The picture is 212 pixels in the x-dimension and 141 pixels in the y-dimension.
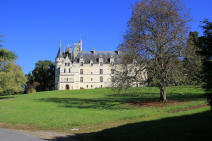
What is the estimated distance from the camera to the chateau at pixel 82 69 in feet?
238

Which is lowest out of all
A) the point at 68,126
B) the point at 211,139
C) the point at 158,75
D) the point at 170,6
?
the point at 68,126

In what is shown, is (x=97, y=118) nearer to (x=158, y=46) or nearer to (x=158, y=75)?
(x=158, y=75)

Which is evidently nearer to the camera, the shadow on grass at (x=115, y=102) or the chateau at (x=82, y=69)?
the shadow on grass at (x=115, y=102)

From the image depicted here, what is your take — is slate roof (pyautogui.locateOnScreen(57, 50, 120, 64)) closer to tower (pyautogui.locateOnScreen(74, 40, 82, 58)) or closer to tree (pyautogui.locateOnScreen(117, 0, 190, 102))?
tower (pyautogui.locateOnScreen(74, 40, 82, 58))

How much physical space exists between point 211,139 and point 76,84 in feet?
221

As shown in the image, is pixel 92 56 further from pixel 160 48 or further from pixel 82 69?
pixel 160 48

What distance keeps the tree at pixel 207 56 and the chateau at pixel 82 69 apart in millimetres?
61951

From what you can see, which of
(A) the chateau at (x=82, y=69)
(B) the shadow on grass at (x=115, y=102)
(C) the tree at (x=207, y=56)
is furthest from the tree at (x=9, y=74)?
(C) the tree at (x=207, y=56)

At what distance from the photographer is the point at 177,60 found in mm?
23234

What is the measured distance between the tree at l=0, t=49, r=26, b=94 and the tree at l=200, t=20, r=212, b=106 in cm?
4210

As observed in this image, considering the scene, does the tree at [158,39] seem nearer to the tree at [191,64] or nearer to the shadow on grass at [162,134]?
the tree at [191,64]

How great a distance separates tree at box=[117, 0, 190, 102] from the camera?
22.9 m

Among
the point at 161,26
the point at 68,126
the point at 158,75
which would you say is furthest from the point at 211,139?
the point at 161,26

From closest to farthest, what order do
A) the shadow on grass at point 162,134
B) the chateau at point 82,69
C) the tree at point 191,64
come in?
the shadow on grass at point 162,134 < the tree at point 191,64 < the chateau at point 82,69
